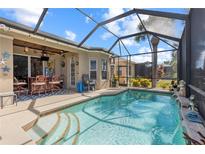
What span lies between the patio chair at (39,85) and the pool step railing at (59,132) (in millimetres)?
4234

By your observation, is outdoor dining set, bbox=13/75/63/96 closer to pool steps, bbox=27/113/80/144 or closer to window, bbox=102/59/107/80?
pool steps, bbox=27/113/80/144

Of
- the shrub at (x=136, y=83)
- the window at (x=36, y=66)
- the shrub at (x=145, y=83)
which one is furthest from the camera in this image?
the shrub at (x=136, y=83)

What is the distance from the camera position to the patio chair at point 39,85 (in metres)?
8.90

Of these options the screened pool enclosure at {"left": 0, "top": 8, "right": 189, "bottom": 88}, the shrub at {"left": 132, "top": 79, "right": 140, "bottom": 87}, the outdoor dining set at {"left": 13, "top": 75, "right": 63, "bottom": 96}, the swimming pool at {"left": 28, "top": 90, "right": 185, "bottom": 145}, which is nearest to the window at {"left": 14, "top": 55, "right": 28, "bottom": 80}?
the outdoor dining set at {"left": 13, "top": 75, "right": 63, "bottom": 96}

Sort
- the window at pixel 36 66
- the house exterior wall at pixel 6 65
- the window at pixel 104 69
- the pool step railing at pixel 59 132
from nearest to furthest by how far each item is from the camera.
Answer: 1. the pool step railing at pixel 59 132
2. the house exterior wall at pixel 6 65
3. the window at pixel 36 66
4. the window at pixel 104 69

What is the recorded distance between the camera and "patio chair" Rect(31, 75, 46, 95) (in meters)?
8.90

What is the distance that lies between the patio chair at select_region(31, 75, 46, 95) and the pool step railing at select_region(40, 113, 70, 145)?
13.9 ft

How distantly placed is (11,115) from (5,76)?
2.08m

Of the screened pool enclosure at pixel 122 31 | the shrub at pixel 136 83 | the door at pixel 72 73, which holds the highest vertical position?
the screened pool enclosure at pixel 122 31

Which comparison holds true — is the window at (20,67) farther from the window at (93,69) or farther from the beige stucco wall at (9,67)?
the window at (93,69)

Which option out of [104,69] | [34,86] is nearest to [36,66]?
[34,86]

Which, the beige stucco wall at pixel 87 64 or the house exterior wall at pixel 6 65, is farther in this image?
the beige stucco wall at pixel 87 64

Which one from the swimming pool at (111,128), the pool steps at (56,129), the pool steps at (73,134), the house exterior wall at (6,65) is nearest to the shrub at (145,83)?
the swimming pool at (111,128)
